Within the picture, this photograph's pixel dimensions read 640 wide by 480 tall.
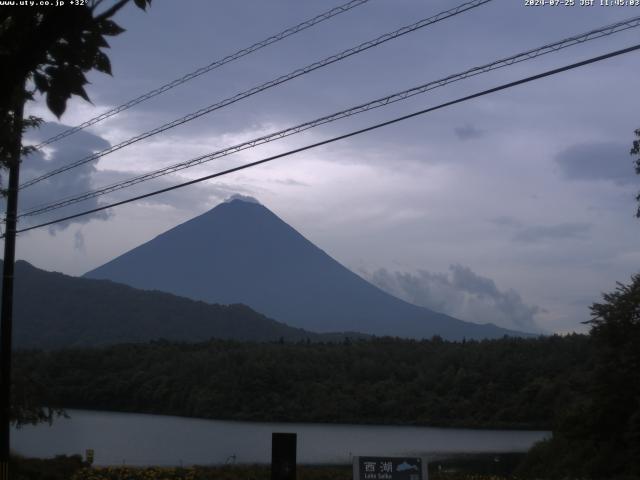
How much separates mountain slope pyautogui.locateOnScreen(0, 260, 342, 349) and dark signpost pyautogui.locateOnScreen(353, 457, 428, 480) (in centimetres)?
15861

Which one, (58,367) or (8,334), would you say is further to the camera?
(58,367)

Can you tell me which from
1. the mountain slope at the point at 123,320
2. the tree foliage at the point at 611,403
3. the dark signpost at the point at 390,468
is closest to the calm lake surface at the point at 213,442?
the tree foliage at the point at 611,403

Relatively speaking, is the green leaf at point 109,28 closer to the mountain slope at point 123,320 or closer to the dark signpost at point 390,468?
the dark signpost at point 390,468

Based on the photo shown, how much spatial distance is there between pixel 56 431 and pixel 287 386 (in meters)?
31.3

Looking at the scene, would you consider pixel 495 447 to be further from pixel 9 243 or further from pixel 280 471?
pixel 280 471

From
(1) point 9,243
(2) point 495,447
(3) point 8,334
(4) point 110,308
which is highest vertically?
(4) point 110,308

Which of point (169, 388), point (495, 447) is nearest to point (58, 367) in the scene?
point (169, 388)

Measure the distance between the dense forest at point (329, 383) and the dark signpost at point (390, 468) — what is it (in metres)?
52.6

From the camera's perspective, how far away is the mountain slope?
17388 cm

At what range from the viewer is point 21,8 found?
15.2 feet

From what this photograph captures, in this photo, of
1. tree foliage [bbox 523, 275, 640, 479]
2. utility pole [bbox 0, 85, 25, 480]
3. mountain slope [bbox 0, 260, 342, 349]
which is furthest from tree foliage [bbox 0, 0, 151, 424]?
mountain slope [bbox 0, 260, 342, 349]

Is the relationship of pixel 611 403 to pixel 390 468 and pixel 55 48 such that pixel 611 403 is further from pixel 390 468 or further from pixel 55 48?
pixel 55 48

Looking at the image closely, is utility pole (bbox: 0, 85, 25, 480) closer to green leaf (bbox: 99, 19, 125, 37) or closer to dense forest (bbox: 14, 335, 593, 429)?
green leaf (bbox: 99, 19, 125, 37)

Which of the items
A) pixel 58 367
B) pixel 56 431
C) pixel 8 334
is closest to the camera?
pixel 8 334
